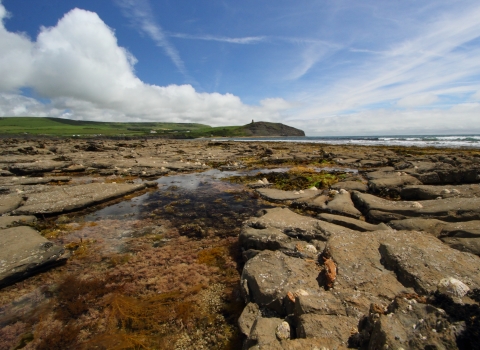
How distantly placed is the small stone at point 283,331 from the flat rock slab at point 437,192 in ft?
31.8

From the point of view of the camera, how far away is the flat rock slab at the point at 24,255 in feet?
17.0

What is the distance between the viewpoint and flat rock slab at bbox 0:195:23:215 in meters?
8.80

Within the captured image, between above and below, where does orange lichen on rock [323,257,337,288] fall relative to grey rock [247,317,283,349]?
above

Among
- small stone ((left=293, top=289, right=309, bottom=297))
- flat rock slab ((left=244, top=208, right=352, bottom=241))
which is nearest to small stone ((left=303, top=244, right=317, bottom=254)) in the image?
flat rock slab ((left=244, top=208, right=352, bottom=241))

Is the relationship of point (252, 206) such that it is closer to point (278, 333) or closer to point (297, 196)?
point (297, 196)

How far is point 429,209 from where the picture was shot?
762cm

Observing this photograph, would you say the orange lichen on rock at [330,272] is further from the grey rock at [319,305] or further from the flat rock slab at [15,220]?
the flat rock slab at [15,220]

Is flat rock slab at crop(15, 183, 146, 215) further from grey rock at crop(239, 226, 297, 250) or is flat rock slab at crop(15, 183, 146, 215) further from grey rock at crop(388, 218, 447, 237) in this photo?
grey rock at crop(388, 218, 447, 237)

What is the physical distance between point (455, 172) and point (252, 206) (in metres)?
11.9

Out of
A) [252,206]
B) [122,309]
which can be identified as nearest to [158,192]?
[252,206]

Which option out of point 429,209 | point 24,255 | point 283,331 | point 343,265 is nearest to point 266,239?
point 343,265

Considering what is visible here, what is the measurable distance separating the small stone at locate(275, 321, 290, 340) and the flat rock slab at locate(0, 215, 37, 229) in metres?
9.22

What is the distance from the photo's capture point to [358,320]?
10.7ft

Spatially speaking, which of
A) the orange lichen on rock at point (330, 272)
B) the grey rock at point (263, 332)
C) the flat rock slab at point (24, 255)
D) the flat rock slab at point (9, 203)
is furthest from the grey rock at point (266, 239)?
the flat rock slab at point (9, 203)
